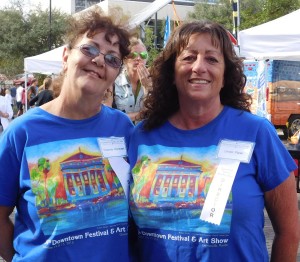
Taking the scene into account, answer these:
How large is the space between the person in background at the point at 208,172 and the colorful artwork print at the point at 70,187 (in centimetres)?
14

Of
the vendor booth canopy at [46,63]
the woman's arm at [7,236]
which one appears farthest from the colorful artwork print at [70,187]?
the vendor booth canopy at [46,63]

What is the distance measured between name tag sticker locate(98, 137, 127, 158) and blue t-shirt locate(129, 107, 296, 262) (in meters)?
0.12

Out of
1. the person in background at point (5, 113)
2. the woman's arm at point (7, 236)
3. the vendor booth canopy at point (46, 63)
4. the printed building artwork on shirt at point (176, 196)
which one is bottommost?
the person in background at point (5, 113)

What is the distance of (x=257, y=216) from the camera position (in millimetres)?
2070

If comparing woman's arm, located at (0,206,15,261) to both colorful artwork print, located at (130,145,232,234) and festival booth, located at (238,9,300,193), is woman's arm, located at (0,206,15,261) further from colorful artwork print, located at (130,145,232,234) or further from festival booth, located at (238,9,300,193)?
festival booth, located at (238,9,300,193)

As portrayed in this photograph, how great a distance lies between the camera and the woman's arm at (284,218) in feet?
6.87

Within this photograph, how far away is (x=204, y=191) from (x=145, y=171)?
0.91 ft

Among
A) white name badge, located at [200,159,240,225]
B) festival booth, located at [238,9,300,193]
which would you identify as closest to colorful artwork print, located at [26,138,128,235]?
white name badge, located at [200,159,240,225]

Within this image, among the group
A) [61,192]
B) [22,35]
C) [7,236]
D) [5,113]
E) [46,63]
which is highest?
[22,35]

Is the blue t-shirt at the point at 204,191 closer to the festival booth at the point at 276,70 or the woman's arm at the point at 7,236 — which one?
the woman's arm at the point at 7,236

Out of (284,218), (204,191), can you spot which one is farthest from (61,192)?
(284,218)

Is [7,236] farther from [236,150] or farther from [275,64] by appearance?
[275,64]

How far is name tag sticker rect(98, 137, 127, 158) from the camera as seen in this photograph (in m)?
2.19

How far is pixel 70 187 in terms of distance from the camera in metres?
2.10
